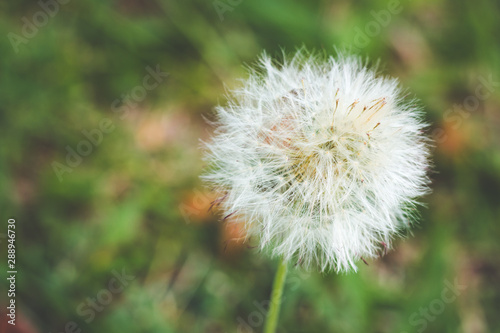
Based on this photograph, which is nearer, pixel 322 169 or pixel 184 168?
pixel 322 169

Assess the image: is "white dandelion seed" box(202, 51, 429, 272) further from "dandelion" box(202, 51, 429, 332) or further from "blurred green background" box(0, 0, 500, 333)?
"blurred green background" box(0, 0, 500, 333)

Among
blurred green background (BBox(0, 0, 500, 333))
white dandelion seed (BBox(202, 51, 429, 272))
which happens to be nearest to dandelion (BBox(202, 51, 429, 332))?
white dandelion seed (BBox(202, 51, 429, 272))

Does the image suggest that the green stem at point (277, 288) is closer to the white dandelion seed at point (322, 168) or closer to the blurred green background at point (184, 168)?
the white dandelion seed at point (322, 168)

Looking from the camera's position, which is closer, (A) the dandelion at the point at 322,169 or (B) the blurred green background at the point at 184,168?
(A) the dandelion at the point at 322,169

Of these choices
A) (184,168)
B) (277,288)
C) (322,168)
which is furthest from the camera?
(184,168)

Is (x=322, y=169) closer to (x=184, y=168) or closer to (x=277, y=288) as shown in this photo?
(x=277, y=288)

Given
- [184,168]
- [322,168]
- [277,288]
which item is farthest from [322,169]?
[184,168]

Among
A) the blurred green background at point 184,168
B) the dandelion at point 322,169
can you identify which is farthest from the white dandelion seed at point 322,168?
the blurred green background at point 184,168
